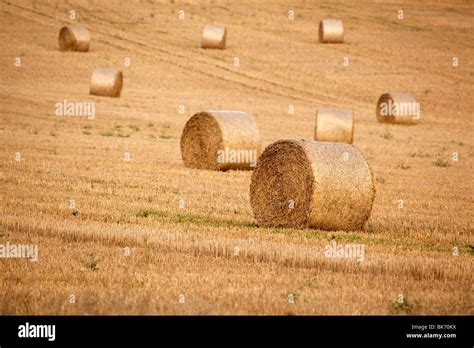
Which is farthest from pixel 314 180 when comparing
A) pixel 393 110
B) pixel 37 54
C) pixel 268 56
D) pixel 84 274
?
pixel 268 56

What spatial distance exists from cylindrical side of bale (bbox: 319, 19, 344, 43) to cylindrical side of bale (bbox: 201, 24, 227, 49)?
6.19 meters

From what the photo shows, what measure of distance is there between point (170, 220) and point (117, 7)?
4387 cm

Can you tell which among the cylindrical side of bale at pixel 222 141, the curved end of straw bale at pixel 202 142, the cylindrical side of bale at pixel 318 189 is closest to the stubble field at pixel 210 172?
the cylindrical side of bale at pixel 318 189

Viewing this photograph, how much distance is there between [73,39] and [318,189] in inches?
1303

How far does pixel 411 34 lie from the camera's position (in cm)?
5612

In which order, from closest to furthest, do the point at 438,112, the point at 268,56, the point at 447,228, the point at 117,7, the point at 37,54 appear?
the point at 447,228
the point at 438,112
the point at 37,54
the point at 268,56
the point at 117,7

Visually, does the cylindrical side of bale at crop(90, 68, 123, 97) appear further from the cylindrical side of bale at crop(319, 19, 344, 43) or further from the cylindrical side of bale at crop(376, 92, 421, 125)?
the cylindrical side of bale at crop(319, 19, 344, 43)

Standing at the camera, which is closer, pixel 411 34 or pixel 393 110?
pixel 393 110

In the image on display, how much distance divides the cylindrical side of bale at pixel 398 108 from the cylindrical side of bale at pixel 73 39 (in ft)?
51.3

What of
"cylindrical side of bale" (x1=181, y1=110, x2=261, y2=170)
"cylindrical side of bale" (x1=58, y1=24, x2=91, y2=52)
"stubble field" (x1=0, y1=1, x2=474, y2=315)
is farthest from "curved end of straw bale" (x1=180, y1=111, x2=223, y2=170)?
"cylindrical side of bale" (x1=58, y1=24, x2=91, y2=52)

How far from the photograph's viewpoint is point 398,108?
115ft

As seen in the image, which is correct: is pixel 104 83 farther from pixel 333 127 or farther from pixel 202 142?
pixel 202 142

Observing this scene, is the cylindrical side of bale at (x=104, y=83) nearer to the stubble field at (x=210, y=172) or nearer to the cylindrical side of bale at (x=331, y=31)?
the stubble field at (x=210, y=172)
